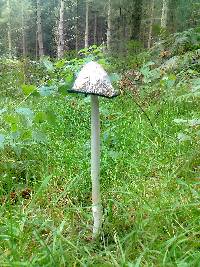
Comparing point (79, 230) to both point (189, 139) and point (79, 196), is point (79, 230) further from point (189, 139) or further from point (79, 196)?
point (189, 139)

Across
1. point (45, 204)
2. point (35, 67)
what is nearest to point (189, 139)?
point (45, 204)

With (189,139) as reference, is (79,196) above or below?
below

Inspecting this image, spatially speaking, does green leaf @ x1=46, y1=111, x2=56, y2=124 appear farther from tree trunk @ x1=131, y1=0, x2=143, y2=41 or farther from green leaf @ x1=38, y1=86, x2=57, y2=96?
tree trunk @ x1=131, y1=0, x2=143, y2=41

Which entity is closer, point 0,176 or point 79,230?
point 79,230

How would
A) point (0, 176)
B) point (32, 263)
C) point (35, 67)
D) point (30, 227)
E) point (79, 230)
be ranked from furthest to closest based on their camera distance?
point (35, 67), point (0, 176), point (79, 230), point (30, 227), point (32, 263)

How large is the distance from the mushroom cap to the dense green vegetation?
1.55 feet

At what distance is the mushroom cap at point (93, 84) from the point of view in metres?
2.00

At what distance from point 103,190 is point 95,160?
74 centimetres

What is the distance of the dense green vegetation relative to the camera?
213 cm

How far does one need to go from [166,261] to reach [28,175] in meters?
1.55

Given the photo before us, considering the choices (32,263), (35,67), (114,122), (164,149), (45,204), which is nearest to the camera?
(32,263)

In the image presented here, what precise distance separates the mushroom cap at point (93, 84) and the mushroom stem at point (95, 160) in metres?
0.13

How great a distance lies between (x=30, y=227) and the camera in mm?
2359

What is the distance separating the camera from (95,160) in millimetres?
2279
